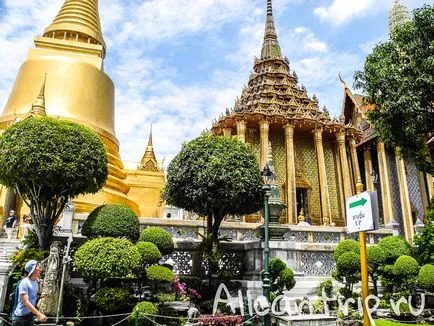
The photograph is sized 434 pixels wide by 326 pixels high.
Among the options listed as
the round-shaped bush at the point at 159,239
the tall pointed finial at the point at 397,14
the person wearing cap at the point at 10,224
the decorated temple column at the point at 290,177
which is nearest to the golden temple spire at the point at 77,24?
the decorated temple column at the point at 290,177

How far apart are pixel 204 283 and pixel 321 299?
296 centimetres

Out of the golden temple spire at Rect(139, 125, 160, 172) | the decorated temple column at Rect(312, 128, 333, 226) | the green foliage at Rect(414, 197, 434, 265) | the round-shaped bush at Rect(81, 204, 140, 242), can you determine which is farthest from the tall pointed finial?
the round-shaped bush at Rect(81, 204, 140, 242)

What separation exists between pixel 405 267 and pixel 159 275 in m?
6.24

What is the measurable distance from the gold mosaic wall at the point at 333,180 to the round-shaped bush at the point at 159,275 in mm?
17589

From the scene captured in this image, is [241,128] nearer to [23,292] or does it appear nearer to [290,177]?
[290,177]

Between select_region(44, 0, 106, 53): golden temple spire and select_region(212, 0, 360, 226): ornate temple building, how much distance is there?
33.8 feet

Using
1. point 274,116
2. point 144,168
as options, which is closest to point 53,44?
point 144,168

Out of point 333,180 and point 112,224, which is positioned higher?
point 333,180

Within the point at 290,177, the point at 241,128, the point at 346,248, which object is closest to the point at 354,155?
the point at 290,177

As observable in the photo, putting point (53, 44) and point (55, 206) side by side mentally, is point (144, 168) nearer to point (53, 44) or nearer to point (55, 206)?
point (53, 44)

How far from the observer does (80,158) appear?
30.0 ft

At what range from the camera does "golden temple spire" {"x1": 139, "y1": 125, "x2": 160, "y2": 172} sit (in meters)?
25.8

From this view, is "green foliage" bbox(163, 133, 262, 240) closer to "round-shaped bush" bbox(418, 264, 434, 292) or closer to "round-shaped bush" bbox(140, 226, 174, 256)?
"round-shaped bush" bbox(140, 226, 174, 256)

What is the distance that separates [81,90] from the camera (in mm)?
20797
